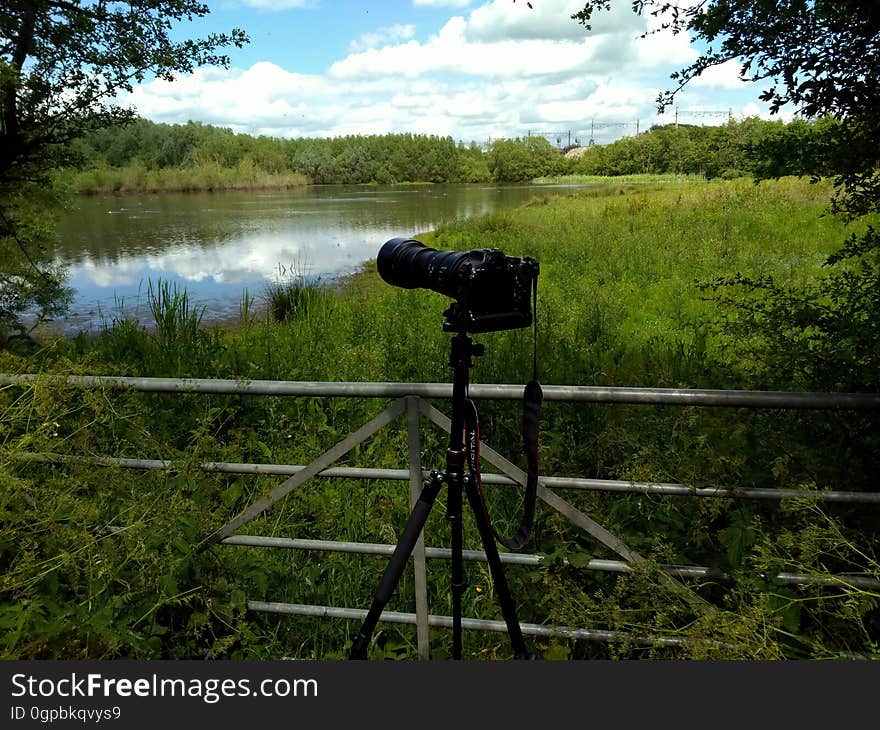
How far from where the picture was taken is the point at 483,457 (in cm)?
177

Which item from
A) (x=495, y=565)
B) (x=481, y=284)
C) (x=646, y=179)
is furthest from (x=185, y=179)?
(x=495, y=565)

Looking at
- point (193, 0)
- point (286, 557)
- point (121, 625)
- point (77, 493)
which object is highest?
point (193, 0)

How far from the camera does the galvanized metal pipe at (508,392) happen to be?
162 centimetres

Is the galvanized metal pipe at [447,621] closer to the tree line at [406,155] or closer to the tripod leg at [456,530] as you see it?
the tripod leg at [456,530]

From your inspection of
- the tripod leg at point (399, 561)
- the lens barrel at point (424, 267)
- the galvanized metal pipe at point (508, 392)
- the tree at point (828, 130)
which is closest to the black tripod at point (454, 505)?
the tripod leg at point (399, 561)

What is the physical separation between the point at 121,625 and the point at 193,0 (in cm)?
478

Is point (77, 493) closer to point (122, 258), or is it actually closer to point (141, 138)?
point (122, 258)

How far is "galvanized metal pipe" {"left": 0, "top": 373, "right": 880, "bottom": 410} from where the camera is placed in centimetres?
162

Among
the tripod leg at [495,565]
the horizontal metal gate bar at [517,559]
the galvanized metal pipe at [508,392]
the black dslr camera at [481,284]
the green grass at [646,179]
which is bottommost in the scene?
the horizontal metal gate bar at [517,559]

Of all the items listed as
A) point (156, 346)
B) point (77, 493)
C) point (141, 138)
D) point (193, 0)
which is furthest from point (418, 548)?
point (141, 138)

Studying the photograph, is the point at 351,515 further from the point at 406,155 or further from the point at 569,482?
the point at 406,155

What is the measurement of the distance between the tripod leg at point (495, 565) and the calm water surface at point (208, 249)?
21.2 feet

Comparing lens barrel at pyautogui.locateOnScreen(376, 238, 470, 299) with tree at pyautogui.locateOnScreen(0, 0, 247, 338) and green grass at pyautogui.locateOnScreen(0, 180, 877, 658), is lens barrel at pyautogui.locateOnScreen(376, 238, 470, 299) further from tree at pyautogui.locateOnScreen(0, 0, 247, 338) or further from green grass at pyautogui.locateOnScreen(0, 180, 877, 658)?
tree at pyautogui.locateOnScreen(0, 0, 247, 338)

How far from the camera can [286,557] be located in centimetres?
252
